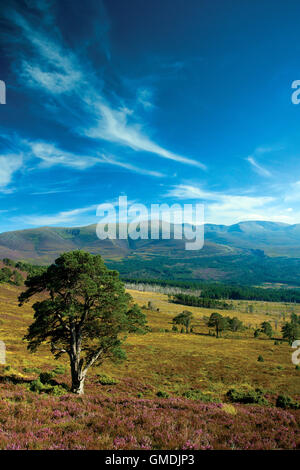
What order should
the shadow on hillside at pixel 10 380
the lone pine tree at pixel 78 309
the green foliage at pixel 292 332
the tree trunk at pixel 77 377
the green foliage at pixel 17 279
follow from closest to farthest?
1. the lone pine tree at pixel 78 309
2. the tree trunk at pixel 77 377
3. the shadow on hillside at pixel 10 380
4. the green foliage at pixel 292 332
5. the green foliage at pixel 17 279

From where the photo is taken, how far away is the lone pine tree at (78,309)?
16.3m

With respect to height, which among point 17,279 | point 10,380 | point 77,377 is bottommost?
Answer: point 17,279

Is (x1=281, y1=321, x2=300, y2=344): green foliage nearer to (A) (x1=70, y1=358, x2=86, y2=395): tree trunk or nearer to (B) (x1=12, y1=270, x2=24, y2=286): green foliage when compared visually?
(A) (x1=70, y1=358, x2=86, y2=395): tree trunk

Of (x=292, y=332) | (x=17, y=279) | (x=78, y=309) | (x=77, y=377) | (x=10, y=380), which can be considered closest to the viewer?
(x=78, y=309)

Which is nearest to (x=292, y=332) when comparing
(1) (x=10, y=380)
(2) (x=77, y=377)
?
(2) (x=77, y=377)

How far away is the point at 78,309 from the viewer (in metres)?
16.5

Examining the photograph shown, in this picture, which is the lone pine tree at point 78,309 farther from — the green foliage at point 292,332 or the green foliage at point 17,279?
the green foliage at point 17,279

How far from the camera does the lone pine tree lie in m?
16.3

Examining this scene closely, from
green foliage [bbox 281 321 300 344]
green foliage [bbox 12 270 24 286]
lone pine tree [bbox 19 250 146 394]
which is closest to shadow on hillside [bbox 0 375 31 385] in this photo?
lone pine tree [bbox 19 250 146 394]

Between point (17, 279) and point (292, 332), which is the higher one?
point (17, 279)

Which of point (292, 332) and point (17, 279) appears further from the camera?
point (17, 279)

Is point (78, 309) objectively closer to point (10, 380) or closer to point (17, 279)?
point (10, 380)

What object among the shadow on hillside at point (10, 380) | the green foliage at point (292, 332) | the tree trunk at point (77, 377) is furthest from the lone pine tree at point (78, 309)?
the green foliage at point (292, 332)

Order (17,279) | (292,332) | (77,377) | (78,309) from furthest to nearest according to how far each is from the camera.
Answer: (17,279) → (292,332) → (77,377) → (78,309)
